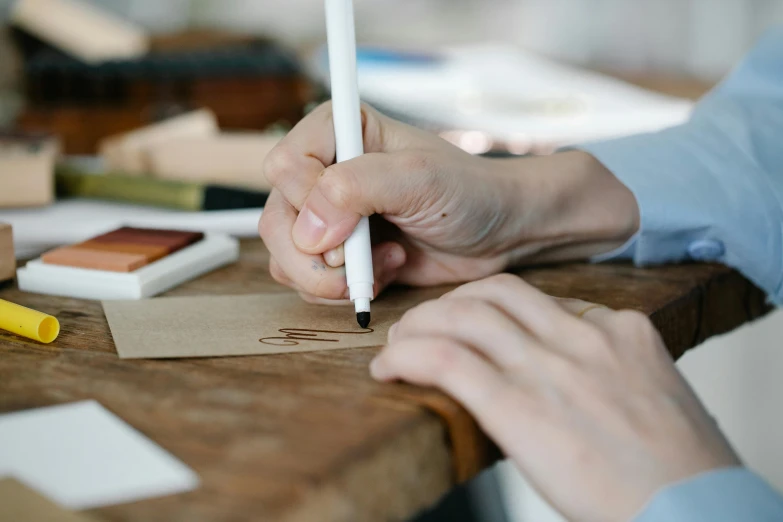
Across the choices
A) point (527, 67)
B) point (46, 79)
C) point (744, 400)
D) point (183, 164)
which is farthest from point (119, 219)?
point (527, 67)

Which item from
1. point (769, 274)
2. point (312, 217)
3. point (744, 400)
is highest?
point (312, 217)

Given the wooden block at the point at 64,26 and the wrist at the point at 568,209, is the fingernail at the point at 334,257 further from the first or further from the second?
the wooden block at the point at 64,26

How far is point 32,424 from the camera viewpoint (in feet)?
1.18

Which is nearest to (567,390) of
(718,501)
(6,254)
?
(718,501)

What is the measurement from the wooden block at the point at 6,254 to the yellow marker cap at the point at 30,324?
0.12m

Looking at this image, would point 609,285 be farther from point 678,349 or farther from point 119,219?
point 119,219

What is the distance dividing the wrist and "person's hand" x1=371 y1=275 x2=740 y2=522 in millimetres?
180

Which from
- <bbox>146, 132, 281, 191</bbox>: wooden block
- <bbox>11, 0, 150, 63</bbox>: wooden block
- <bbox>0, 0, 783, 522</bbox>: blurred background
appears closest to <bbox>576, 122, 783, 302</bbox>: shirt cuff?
<bbox>146, 132, 281, 191</bbox>: wooden block

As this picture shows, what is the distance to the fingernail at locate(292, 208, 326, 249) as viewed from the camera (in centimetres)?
52

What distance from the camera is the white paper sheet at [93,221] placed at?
2.26 feet

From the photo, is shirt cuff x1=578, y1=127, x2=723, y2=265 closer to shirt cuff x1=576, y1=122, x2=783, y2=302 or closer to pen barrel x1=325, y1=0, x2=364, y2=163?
shirt cuff x1=576, y1=122, x2=783, y2=302

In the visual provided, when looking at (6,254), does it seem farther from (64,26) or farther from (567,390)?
(64,26)

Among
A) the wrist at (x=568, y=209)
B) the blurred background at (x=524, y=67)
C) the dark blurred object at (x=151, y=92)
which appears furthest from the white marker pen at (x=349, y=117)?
the dark blurred object at (x=151, y=92)

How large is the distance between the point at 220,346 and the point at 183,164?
47cm
